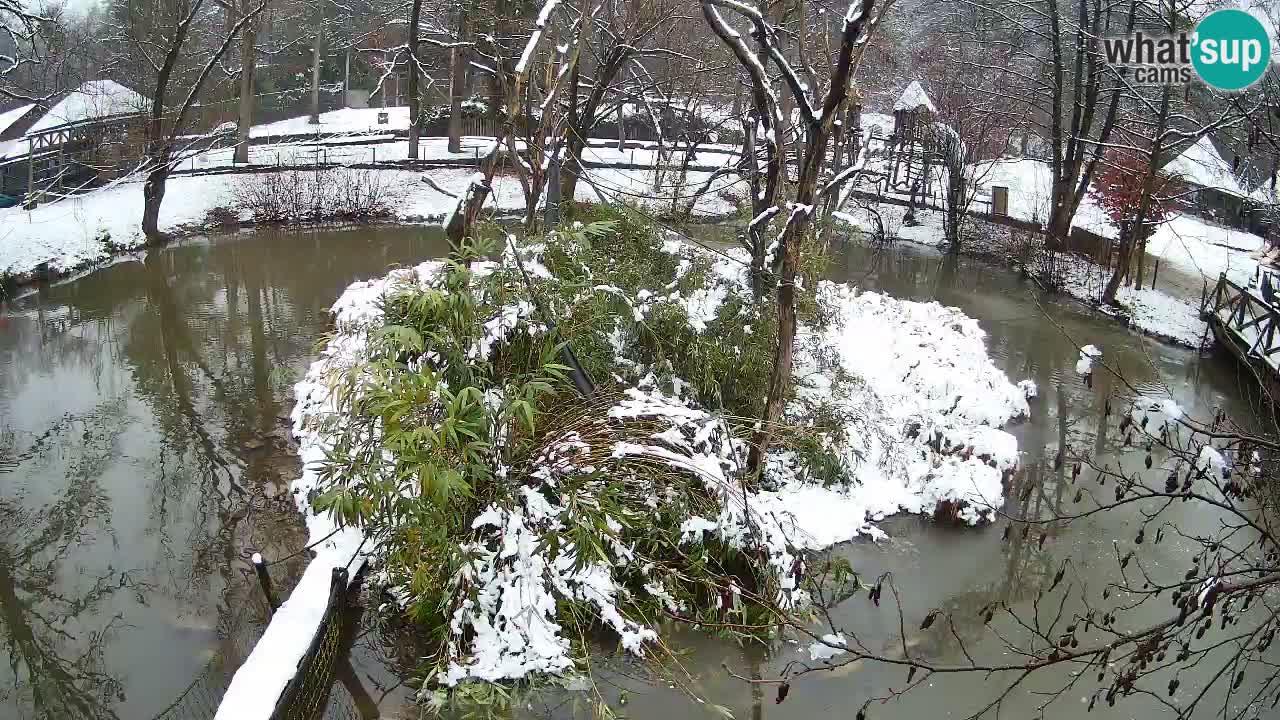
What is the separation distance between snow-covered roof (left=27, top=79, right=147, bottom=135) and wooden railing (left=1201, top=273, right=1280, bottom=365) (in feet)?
65.8

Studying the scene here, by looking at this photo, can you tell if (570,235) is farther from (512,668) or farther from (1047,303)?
(1047,303)

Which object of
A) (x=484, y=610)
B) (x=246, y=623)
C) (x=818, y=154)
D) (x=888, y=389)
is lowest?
(x=246, y=623)

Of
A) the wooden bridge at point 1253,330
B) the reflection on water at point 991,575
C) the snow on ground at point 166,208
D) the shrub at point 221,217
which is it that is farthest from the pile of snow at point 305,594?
the shrub at point 221,217

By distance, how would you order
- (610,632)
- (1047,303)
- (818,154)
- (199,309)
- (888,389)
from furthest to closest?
(1047,303), (199,309), (888,389), (818,154), (610,632)

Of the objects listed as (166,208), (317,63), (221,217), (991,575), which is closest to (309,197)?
(221,217)

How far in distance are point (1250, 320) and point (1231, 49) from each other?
449cm

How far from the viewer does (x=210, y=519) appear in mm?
8398

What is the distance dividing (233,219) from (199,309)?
5.81m

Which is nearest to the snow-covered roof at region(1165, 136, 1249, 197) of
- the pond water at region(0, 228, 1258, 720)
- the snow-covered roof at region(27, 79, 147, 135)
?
the pond water at region(0, 228, 1258, 720)

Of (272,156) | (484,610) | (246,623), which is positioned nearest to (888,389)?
(484,610)

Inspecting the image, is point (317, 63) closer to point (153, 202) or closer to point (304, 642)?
point (153, 202)

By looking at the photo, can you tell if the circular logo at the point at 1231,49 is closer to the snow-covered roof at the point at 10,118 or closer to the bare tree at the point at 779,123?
the bare tree at the point at 779,123

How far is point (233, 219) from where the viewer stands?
19688 millimetres

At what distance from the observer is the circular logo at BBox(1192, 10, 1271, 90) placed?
1366 cm
